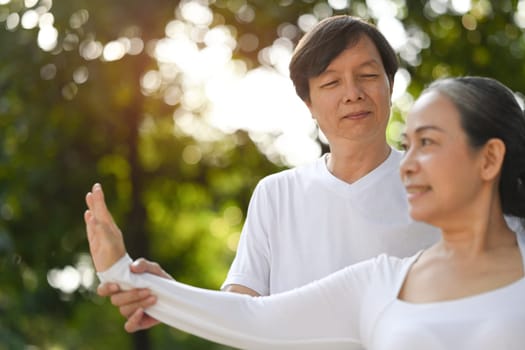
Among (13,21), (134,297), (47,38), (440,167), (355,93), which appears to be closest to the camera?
(440,167)

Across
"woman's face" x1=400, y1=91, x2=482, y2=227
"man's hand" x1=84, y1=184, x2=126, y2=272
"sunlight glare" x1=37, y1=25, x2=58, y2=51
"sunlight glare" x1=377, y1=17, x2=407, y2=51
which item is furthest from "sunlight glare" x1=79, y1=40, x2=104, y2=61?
"woman's face" x1=400, y1=91, x2=482, y2=227

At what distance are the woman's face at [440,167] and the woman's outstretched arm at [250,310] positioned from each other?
381 millimetres

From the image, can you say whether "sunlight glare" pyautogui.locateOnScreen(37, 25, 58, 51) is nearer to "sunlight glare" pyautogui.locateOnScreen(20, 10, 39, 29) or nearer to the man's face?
"sunlight glare" pyautogui.locateOnScreen(20, 10, 39, 29)

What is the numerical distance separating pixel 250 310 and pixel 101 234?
474mm

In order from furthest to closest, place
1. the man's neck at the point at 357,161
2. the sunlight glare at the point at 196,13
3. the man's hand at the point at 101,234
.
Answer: the sunlight glare at the point at 196,13 < the man's neck at the point at 357,161 < the man's hand at the point at 101,234

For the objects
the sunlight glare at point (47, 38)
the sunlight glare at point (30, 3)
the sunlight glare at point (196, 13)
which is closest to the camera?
the sunlight glare at point (30, 3)

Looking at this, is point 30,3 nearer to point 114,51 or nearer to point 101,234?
point 114,51

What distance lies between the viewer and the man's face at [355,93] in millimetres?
3289

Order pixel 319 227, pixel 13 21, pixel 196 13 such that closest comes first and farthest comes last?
pixel 319 227 < pixel 13 21 < pixel 196 13

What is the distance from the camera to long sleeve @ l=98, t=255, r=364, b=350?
2846mm

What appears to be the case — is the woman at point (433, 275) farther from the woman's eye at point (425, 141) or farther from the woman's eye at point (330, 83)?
the woman's eye at point (330, 83)

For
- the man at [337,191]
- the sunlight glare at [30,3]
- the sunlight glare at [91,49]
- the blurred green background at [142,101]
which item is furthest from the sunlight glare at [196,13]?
the man at [337,191]

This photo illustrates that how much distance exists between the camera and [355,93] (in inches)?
128

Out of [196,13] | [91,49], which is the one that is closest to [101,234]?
[91,49]
